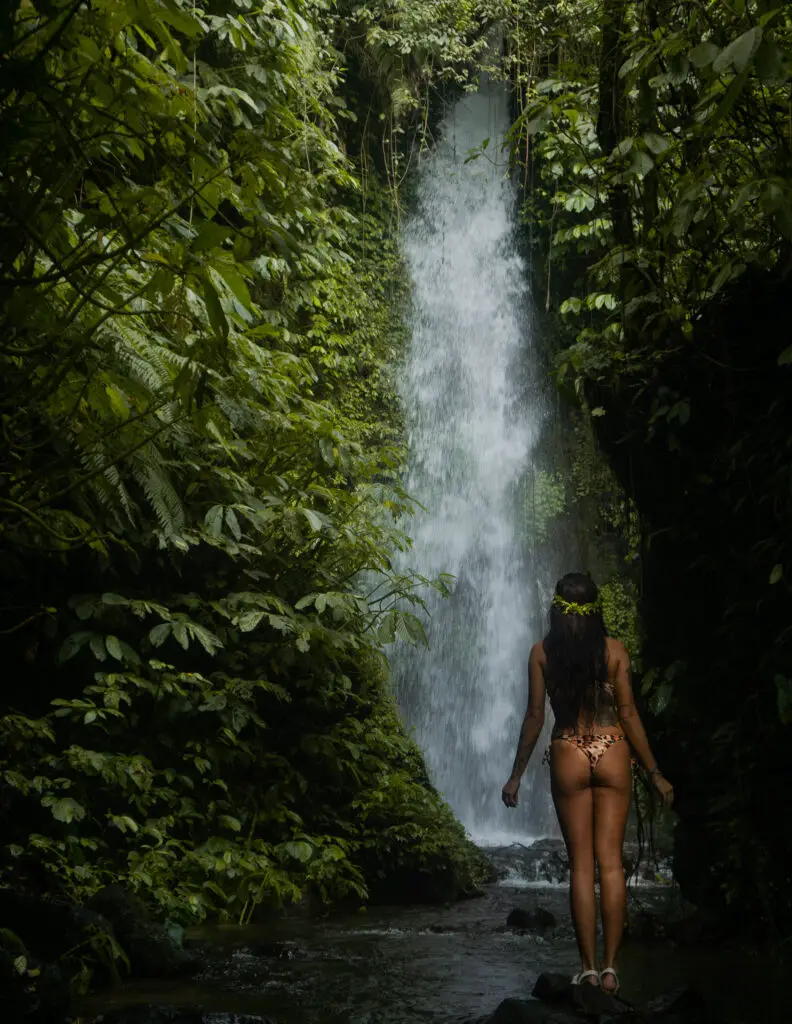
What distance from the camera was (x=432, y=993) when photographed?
179 inches

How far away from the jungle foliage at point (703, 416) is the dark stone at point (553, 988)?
1235mm

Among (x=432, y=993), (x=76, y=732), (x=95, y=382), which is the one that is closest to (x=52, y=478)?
(x=95, y=382)

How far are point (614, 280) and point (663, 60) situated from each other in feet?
4.02

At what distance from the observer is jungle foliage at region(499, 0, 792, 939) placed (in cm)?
470

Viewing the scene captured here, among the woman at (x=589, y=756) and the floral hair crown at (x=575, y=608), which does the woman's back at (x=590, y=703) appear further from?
the floral hair crown at (x=575, y=608)

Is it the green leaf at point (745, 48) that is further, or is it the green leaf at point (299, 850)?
the green leaf at point (299, 850)

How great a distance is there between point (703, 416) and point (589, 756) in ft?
6.61

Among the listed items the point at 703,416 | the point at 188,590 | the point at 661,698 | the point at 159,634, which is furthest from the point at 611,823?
the point at 188,590

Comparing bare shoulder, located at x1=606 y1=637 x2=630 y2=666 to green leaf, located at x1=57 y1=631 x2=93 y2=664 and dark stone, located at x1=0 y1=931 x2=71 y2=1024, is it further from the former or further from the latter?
green leaf, located at x1=57 y1=631 x2=93 y2=664

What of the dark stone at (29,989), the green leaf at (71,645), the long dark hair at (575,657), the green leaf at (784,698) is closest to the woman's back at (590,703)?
the long dark hair at (575,657)

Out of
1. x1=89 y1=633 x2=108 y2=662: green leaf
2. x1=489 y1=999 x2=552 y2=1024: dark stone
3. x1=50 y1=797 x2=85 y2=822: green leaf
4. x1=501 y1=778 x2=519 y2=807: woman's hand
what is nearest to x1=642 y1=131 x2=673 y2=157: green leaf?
x1=501 y1=778 x2=519 y2=807: woman's hand

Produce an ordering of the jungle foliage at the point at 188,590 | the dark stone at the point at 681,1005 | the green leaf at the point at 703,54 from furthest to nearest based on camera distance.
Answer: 1. the jungle foliage at the point at 188,590
2. the dark stone at the point at 681,1005
3. the green leaf at the point at 703,54

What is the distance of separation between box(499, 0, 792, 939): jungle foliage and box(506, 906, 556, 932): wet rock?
1.25 metres

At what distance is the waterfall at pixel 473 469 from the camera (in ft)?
44.1
